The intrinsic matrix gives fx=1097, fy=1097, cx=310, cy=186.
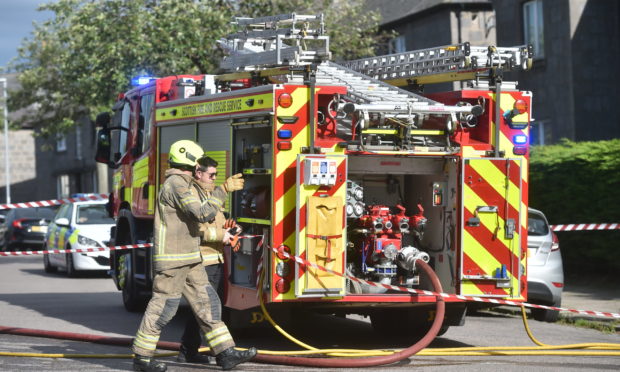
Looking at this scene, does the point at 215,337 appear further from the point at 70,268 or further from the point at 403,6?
the point at 403,6

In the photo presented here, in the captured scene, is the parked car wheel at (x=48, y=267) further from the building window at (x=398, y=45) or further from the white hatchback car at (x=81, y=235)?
the building window at (x=398, y=45)

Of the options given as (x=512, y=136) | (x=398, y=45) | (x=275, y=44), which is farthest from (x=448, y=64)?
(x=398, y=45)

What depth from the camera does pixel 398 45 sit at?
108ft

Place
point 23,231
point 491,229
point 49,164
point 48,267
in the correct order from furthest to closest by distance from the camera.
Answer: point 49,164 → point 23,231 → point 48,267 → point 491,229

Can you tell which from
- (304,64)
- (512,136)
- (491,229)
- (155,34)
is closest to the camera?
(304,64)

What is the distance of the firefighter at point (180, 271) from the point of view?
8641mm

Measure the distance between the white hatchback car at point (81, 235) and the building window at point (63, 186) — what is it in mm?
37606

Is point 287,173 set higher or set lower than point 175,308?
higher

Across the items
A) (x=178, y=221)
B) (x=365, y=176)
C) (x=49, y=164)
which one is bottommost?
(x=178, y=221)

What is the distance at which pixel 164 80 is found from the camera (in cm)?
1289

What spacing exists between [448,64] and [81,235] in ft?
35.3

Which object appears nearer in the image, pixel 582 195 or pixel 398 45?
pixel 582 195

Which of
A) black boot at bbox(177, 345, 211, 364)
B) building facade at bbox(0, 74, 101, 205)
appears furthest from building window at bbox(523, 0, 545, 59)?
building facade at bbox(0, 74, 101, 205)

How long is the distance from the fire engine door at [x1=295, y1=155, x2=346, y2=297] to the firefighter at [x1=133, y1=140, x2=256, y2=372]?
0.85 metres
